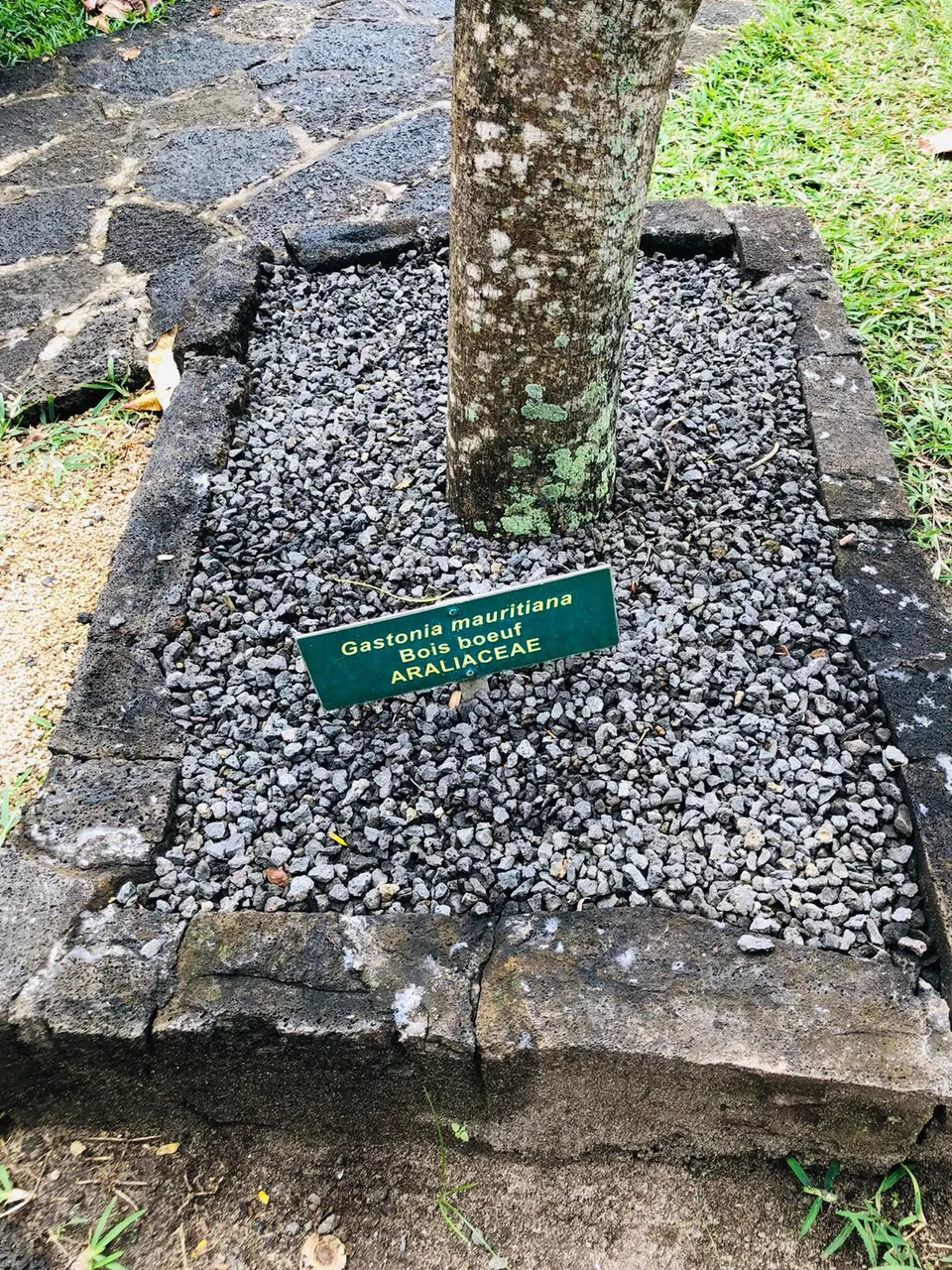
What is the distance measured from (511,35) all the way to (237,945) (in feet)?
5.09

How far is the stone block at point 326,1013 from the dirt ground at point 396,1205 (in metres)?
0.11

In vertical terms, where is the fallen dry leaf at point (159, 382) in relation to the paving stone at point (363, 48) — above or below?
below

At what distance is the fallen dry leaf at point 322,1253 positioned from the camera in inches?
61.5

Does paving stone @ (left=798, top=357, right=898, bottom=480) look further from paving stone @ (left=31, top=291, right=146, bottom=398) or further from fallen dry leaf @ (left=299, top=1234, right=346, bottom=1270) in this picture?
paving stone @ (left=31, top=291, right=146, bottom=398)

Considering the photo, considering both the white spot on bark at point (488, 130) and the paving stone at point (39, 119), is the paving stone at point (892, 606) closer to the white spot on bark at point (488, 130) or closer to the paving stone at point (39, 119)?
the white spot on bark at point (488, 130)

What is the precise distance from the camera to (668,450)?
2398 millimetres

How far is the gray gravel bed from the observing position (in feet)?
5.48

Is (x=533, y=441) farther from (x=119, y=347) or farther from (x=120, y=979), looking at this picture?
(x=119, y=347)

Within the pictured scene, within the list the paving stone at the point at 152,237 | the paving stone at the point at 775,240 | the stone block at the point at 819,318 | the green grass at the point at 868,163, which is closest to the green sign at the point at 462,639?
the green grass at the point at 868,163

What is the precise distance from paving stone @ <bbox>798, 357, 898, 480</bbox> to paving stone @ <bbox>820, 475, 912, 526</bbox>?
0.03 meters

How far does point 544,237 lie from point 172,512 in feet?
3.66

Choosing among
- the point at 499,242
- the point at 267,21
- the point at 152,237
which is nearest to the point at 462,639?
the point at 499,242

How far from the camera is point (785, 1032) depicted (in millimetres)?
1440

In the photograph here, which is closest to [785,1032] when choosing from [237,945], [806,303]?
[237,945]
